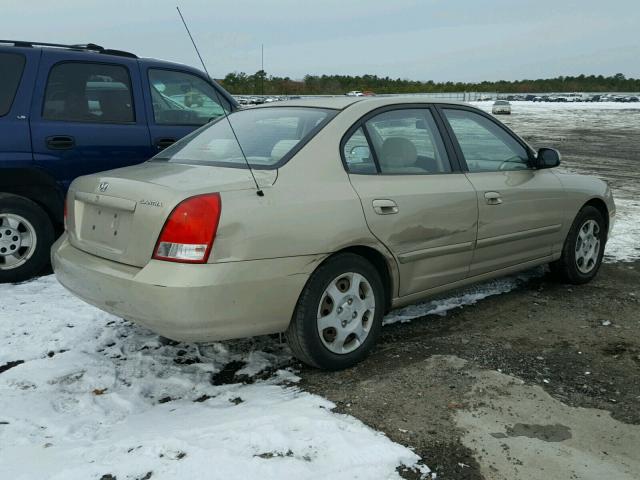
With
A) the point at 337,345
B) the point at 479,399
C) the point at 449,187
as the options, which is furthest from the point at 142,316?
the point at 449,187

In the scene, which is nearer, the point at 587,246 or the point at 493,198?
the point at 493,198

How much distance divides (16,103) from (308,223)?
3207 mm

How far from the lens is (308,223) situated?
10.9ft

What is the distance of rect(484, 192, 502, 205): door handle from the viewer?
14.3 feet

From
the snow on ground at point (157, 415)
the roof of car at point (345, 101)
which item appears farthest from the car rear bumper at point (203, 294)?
the roof of car at point (345, 101)

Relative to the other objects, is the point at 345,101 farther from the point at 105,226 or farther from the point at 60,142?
the point at 60,142

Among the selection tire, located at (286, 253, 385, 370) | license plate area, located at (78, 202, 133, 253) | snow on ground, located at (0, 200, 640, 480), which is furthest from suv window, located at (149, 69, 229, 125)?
tire, located at (286, 253, 385, 370)

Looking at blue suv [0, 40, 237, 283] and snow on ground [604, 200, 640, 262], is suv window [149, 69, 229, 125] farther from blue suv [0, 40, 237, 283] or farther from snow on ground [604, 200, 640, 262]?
snow on ground [604, 200, 640, 262]

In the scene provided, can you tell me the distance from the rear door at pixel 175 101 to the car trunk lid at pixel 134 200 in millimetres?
2179

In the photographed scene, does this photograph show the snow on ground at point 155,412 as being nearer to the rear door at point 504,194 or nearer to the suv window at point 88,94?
the rear door at point 504,194

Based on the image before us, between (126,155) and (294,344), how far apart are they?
298 centimetres

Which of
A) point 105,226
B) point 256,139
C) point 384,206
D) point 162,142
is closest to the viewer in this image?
point 105,226

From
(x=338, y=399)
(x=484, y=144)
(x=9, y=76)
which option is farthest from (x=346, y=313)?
(x=9, y=76)

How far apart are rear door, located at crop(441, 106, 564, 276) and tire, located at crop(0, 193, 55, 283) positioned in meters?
3.44
